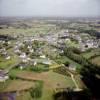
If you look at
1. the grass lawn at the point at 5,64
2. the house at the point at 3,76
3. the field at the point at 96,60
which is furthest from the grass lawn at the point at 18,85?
the field at the point at 96,60

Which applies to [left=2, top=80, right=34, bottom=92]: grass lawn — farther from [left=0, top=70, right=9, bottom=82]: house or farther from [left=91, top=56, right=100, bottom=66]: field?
[left=91, top=56, right=100, bottom=66]: field

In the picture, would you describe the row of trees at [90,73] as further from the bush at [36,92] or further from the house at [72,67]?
the bush at [36,92]

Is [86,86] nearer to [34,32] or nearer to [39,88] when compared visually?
[39,88]

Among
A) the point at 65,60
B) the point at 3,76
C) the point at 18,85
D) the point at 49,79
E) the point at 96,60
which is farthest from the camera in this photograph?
the point at 65,60

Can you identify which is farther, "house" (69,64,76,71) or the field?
the field

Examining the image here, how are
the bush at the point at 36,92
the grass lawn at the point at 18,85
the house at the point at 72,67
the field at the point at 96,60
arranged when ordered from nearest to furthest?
the bush at the point at 36,92 → the grass lawn at the point at 18,85 → the house at the point at 72,67 → the field at the point at 96,60

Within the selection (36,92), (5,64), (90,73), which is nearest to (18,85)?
(36,92)

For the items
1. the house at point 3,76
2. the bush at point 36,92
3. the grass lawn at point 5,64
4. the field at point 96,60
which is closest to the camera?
the bush at point 36,92

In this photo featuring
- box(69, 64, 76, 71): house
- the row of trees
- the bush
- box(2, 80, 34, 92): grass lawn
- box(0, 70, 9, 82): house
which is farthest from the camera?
box(69, 64, 76, 71): house

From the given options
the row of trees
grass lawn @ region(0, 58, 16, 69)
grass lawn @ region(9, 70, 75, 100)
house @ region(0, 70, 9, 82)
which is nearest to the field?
the row of trees

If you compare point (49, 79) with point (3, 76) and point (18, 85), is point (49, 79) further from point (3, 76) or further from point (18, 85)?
point (3, 76)

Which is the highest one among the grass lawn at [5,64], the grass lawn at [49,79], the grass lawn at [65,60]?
the grass lawn at [5,64]

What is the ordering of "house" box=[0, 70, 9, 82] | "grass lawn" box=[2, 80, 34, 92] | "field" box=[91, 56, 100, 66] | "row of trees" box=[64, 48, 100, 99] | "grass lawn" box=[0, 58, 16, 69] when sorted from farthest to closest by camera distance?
"field" box=[91, 56, 100, 66], "grass lawn" box=[0, 58, 16, 69], "house" box=[0, 70, 9, 82], "row of trees" box=[64, 48, 100, 99], "grass lawn" box=[2, 80, 34, 92]

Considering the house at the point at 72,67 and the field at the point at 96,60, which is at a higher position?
the field at the point at 96,60
